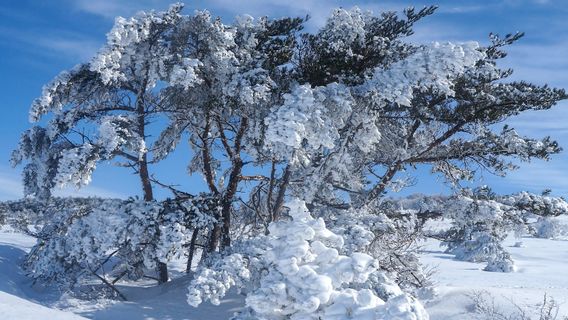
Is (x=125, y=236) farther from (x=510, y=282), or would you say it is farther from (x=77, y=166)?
(x=510, y=282)

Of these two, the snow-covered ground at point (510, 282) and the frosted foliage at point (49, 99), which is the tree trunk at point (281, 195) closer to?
the snow-covered ground at point (510, 282)

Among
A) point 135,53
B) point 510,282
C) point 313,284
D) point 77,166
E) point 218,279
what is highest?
point 135,53

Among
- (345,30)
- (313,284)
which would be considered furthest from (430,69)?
(313,284)

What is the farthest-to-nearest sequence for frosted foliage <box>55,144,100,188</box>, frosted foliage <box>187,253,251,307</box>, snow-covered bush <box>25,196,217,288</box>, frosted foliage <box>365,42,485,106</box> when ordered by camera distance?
1. snow-covered bush <box>25,196,217,288</box>
2. frosted foliage <box>55,144,100,188</box>
3. frosted foliage <box>365,42,485,106</box>
4. frosted foliage <box>187,253,251,307</box>

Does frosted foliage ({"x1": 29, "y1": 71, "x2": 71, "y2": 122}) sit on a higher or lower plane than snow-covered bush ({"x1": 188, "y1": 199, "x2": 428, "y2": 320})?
higher

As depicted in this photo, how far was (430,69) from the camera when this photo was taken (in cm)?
980

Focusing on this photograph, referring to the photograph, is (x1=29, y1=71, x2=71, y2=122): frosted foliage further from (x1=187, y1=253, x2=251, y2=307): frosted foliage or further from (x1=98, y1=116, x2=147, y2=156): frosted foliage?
(x1=187, y1=253, x2=251, y2=307): frosted foliage

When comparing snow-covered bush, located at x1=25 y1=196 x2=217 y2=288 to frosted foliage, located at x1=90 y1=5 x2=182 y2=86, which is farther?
snow-covered bush, located at x1=25 y1=196 x2=217 y2=288

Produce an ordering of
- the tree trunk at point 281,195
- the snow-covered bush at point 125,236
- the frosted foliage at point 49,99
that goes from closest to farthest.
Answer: the snow-covered bush at point 125,236 → the frosted foliage at point 49,99 → the tree trunk at point 281,195

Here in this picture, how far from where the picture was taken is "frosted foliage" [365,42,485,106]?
31.9 feet

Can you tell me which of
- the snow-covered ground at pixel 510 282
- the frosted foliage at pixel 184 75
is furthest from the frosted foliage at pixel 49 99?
the snow-covered ground at pixel 510 282

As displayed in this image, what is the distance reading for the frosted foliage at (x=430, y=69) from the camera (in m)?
9.72

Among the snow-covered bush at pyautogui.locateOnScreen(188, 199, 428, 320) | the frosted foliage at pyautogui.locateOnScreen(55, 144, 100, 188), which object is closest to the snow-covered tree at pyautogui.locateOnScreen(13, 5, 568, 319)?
the frosted foliage at pyautogui.locateOnScreen(55, 144, 100, 188)

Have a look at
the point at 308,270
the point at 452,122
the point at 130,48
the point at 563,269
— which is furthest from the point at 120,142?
the point at 563,269
